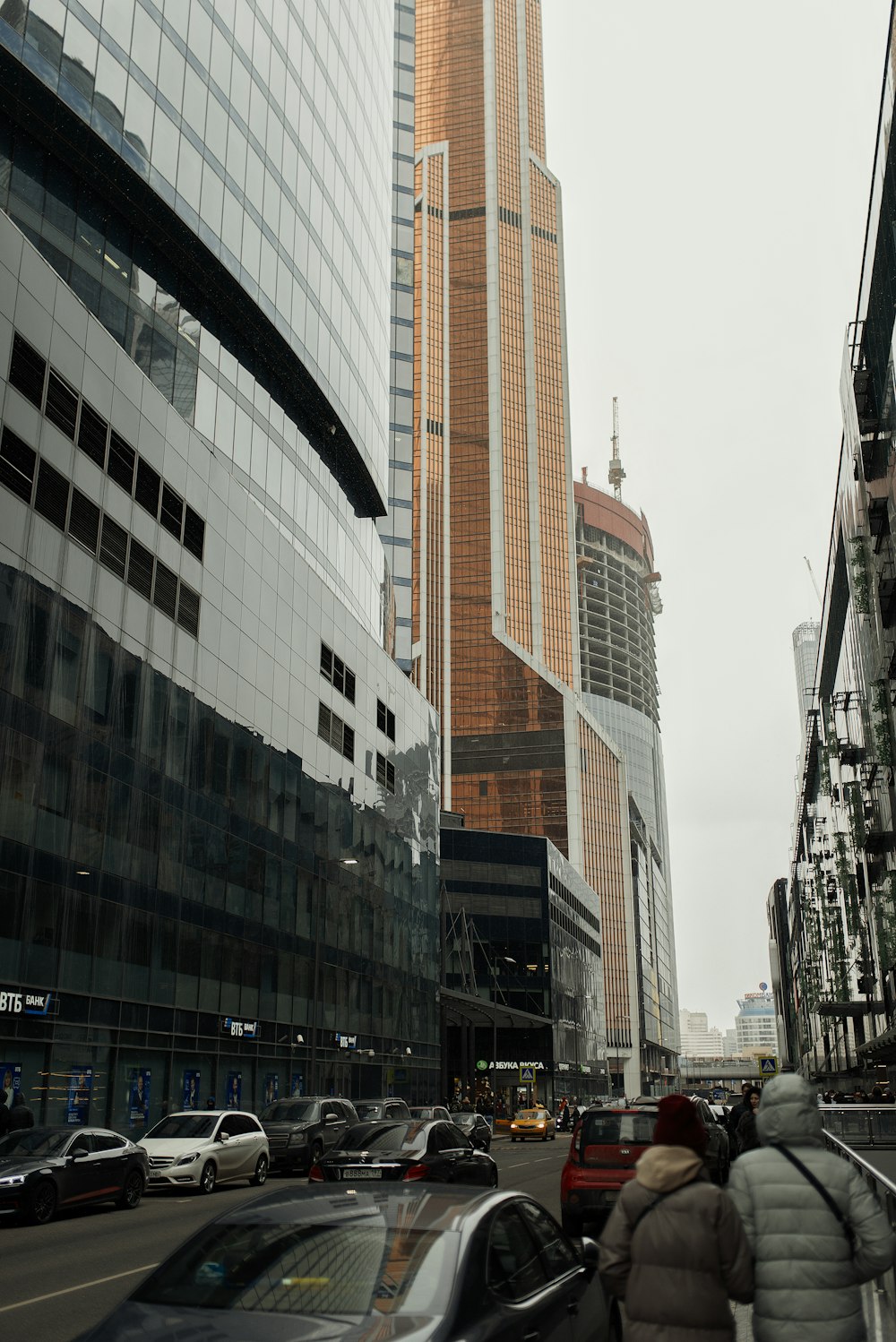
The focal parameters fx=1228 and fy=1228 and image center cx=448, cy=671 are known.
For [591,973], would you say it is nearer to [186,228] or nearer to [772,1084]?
[186,228]

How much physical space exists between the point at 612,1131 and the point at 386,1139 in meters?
3.23

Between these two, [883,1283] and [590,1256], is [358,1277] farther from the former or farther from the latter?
[883,1283]

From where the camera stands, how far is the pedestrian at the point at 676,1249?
15.2ft

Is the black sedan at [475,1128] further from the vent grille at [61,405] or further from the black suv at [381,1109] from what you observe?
the vent grille at [61,405]

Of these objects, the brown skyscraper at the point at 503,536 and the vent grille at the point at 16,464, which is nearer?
the vent grille at the point at 16,464

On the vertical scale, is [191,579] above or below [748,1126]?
above

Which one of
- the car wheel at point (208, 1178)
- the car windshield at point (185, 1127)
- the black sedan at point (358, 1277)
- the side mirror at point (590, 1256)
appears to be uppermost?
the black sedan at point (358, 1277)

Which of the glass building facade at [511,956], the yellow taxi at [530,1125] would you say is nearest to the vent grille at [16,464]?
the yellow taxi at [530,1125]

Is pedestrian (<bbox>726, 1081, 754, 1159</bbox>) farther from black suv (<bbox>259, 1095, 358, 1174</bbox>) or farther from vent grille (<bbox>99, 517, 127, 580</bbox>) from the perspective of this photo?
vent grille (<bbox>99, 517, 127, 580</bbox>)

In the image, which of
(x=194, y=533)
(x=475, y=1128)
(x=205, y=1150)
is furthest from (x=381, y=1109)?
(x=194, y=533)

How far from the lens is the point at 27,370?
27.8 meters

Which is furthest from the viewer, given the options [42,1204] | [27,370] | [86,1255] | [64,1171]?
[27,370]

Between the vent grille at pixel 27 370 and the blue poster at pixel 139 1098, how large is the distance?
1681 cm

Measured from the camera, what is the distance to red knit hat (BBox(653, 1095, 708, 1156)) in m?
4.93
